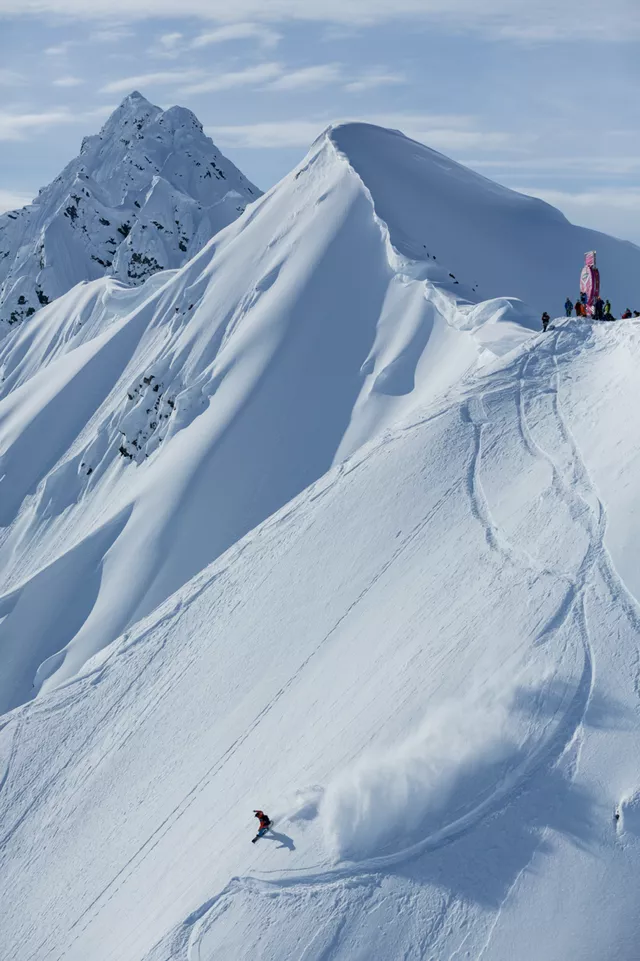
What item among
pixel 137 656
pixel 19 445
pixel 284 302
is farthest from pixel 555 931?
pixel 19 445

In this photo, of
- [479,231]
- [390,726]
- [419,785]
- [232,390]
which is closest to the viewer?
[419,785]

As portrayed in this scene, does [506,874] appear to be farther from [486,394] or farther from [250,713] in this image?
[486,394]

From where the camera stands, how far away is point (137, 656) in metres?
27.3

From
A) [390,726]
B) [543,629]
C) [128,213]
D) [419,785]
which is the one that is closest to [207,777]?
[390,726]

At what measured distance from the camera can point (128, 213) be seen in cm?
12988

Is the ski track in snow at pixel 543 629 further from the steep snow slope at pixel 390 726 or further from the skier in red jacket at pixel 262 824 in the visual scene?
the skier in red jacket at pixel 262 824

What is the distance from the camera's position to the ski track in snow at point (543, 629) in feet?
51.7

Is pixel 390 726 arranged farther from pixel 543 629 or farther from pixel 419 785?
pixel 543 629

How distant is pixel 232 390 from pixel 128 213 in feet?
322

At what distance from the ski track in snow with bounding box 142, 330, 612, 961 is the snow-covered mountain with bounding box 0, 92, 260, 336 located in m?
88.8

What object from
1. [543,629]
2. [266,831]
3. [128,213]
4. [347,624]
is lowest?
[266,831]

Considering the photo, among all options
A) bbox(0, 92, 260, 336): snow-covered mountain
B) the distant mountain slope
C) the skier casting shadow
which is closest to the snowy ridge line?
the skier casting shadow

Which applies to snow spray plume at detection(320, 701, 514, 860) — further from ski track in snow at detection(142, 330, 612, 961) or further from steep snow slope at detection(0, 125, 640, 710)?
steep snow slope at detection(0, 125, 640, 710)

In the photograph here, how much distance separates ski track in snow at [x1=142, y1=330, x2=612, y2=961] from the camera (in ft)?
51.7
